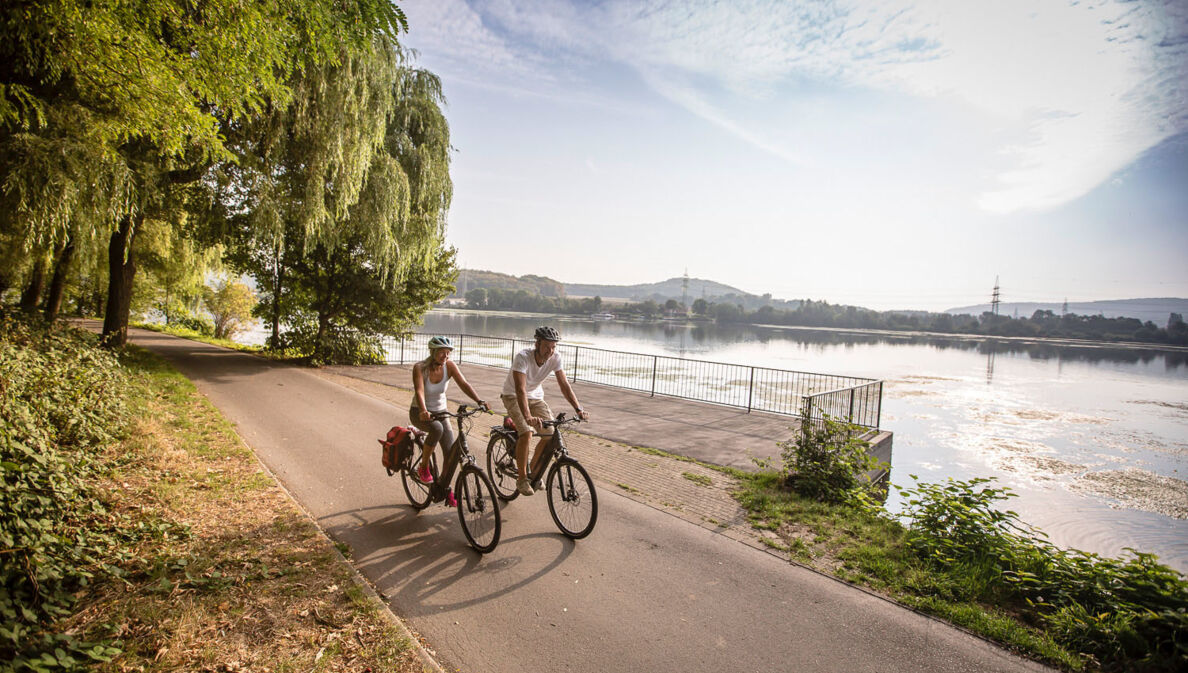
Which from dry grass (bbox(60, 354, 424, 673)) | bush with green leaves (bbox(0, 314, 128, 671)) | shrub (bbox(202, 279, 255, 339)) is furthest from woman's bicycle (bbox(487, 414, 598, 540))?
shrub (bbox(202, 279, 255, 339))

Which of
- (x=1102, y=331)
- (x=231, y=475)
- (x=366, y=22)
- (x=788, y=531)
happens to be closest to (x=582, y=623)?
(x=788, y=531)

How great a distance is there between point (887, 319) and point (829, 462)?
93407 millimetres

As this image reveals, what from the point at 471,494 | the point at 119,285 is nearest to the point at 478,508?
the point at 471,494

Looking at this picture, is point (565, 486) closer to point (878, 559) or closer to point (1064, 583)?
point (878, 559)

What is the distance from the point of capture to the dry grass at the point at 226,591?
3.04m

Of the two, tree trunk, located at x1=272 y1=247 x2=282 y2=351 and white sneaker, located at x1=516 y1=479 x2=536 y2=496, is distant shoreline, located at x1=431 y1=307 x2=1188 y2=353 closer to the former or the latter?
tree trunk, located at x1=272 y1=247 x2=282 y2=351

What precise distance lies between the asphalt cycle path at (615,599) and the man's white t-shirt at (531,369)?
1349mm

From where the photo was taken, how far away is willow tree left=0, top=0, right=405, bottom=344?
18.5 feet

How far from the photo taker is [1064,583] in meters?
4.14

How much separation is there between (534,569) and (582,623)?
2.80ft

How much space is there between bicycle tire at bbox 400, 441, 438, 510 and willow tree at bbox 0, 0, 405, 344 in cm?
480

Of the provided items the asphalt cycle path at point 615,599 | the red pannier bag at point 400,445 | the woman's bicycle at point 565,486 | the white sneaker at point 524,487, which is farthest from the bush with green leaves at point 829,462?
the red pannier bag at point 400,445

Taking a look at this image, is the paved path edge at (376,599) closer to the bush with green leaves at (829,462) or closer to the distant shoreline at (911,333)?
the bush with green leaves at (829,462)

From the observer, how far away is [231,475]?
6.04 m
